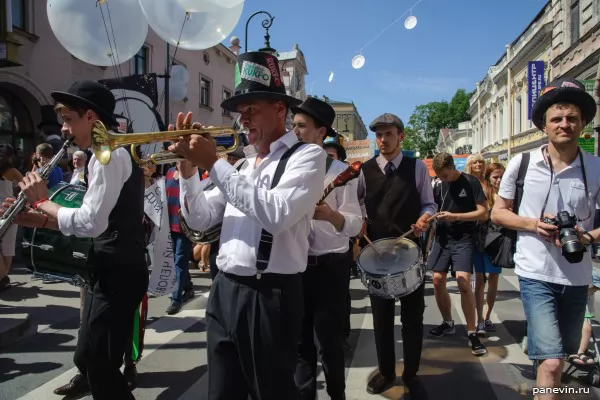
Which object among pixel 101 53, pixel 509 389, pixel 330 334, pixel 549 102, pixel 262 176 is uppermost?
pixel 101 53

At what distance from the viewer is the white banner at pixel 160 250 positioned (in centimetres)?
434

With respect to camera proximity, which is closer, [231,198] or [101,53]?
[231,198]

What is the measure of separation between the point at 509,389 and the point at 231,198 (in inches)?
122

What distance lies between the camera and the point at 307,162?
6.66 feet

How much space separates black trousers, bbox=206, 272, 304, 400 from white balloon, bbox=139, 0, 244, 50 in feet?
15.8

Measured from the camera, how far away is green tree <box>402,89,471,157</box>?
7388 centimetres

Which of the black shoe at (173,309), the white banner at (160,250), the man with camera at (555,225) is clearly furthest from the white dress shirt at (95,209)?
the black shoe at (173,309)

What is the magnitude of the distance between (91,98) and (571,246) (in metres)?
2.74

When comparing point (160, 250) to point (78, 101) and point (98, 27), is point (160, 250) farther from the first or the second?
point (98, 27)

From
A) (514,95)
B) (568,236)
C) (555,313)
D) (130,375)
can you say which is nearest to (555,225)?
(568,236)

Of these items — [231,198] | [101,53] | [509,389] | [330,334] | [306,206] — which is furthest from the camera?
[101,53]

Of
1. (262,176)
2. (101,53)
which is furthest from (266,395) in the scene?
(101,53)

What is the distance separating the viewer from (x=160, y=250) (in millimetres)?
4473

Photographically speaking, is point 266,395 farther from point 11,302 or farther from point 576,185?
point 11,302
